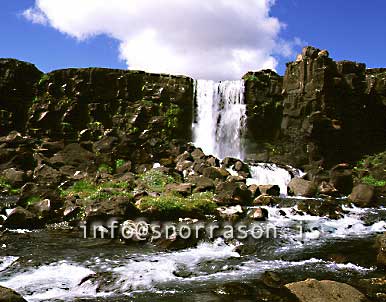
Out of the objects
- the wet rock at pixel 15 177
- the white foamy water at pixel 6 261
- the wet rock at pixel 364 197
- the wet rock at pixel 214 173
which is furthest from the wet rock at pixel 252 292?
the wet rock at pixel 15 177

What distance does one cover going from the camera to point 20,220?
17.8 metres

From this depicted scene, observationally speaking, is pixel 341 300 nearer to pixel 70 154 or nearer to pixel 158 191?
pixel 158 191

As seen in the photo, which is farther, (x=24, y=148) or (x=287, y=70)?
(x=287, y=70)

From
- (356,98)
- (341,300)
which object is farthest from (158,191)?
(356,98)

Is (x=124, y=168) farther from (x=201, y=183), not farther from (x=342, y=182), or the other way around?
(x=342, y=182)

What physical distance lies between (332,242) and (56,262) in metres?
11.2

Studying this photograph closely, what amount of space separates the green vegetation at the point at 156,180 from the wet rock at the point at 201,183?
171 centimetres

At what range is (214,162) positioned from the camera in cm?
3159

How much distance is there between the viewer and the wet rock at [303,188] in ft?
89.2

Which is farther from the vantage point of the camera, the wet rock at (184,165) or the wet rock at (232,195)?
the wet rock at (184,165)

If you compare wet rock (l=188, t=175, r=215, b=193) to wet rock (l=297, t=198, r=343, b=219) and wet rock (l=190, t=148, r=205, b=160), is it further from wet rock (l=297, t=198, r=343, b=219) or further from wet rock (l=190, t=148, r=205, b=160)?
wet rock (l=190, t=148, r=205, b=160)

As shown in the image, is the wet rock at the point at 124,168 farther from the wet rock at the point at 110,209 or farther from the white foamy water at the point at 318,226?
the white foamy water at the point at 318,226

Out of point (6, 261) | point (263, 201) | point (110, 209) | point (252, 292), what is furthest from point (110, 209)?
point (252, 292)

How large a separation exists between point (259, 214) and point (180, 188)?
603cm
